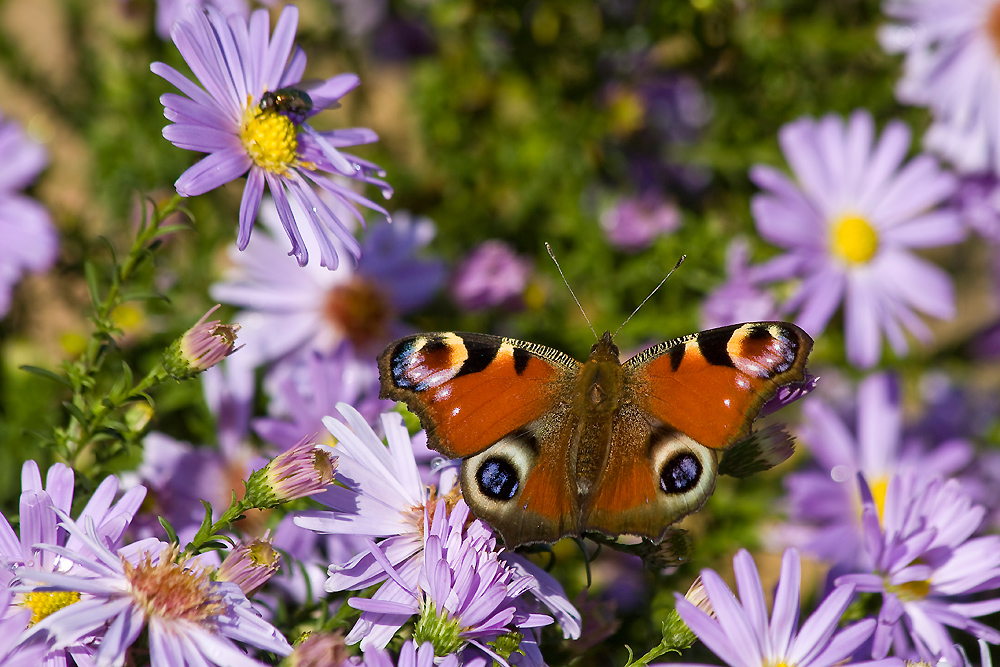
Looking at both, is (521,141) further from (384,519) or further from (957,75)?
(384,519)

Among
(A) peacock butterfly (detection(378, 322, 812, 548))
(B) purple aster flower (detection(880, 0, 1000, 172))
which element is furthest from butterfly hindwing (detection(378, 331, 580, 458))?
(B) purple aster flower (detection(880, 0, 1000, 172))

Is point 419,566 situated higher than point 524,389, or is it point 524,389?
point 524,389

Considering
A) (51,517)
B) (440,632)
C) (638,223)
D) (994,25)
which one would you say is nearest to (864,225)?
(638,223)

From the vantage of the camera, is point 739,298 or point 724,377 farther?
point 739,298

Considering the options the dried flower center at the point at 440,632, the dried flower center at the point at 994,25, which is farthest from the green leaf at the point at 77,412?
the dried flower center at the point at 994,25

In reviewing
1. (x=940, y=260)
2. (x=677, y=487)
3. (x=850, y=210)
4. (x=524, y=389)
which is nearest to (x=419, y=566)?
(x=524, y=389)

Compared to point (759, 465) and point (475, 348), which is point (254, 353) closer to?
point (475, 348)

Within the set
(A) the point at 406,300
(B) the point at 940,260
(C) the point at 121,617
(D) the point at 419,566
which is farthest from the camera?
(B) the point at 940,260
